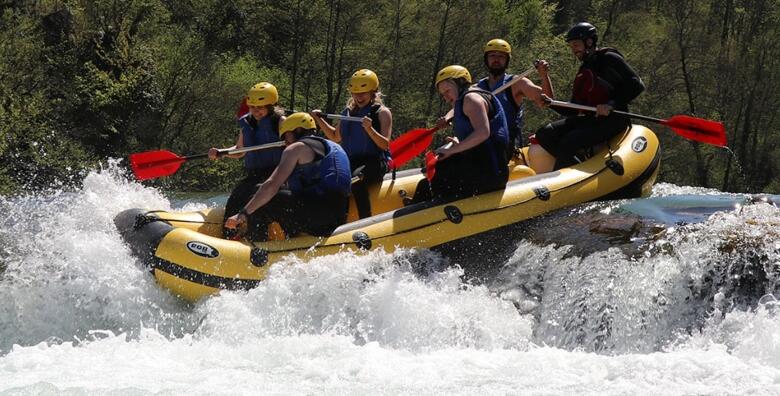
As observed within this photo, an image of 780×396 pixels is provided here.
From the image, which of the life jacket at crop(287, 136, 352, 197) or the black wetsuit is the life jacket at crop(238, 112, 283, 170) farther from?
the black wetsuit

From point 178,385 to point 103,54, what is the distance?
22.9m

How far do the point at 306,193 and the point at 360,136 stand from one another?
1.05 m

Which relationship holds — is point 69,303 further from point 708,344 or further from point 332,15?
point 332,15

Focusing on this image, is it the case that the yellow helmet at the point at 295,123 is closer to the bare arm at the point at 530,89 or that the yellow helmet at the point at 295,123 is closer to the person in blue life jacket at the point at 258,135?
the person in blue life jacket at the point at 258,135

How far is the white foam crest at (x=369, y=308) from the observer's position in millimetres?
5934

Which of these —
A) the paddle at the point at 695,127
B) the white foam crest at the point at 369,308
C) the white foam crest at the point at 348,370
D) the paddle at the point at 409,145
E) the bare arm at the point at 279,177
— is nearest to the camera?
the white foam crest at the point at 348,370

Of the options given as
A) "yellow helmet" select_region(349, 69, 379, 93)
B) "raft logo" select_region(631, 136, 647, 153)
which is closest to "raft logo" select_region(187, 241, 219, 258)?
"yellow helmet" select_region(349, 69, 379, 93)

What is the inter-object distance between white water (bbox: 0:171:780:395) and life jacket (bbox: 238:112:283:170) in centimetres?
143

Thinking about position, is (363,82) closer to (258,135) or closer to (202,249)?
(258,135)

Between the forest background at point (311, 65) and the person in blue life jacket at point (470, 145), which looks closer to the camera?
the person in blue life jacket at point (470, 145)

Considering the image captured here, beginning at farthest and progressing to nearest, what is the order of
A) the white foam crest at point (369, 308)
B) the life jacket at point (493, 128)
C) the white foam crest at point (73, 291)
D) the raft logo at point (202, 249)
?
1. the life jacket at point (493, 128)
2. the raft logo at point (202, 249)
3. the white foam crest at point (73, 291)
4. the white foam crest at point (369, 308)

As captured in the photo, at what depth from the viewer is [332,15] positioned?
99.3 feet

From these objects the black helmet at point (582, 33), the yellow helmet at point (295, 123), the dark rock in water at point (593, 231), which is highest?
the black helmet at point (582, 33)

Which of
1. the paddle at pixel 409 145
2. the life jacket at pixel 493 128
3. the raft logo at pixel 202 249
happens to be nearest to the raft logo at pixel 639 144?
the life jacket at pixel 493 128
